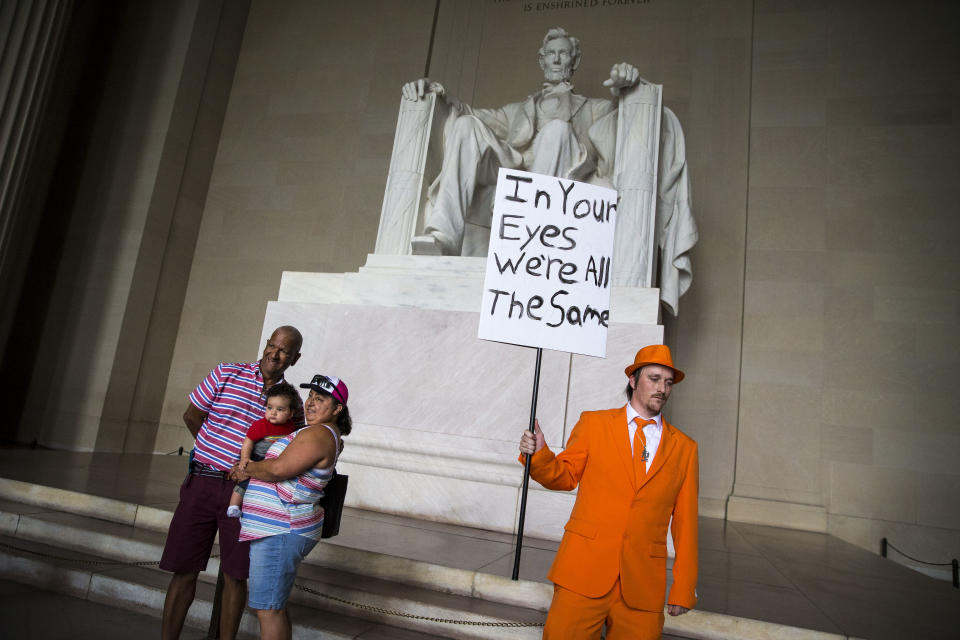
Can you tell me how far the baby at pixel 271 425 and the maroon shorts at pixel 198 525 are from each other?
0.31 feet

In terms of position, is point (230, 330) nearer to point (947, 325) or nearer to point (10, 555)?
point (10, 555)

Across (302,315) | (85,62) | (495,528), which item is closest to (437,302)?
(302,315)

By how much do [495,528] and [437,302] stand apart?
5.27 ft

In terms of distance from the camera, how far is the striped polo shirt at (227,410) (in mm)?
2488

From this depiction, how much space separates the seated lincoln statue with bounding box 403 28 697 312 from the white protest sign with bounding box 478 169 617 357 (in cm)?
234

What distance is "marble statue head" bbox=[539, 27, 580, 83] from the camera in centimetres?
626

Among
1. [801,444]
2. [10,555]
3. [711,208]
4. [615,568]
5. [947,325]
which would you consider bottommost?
[10,555]

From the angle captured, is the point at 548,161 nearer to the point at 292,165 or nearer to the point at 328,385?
the point at 328,385

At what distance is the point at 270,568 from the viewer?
2.10m

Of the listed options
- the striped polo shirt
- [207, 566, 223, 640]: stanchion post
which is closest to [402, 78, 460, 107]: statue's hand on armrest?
the striped polo shirt

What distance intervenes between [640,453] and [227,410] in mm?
1541

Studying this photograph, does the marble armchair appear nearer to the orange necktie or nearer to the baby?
the orange necktie

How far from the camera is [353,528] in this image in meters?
3.67

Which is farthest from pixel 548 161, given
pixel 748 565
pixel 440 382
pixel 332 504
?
pixel 332 504
